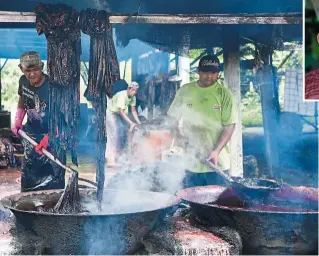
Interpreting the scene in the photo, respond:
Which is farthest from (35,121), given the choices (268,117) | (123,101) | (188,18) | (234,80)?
(268,117)

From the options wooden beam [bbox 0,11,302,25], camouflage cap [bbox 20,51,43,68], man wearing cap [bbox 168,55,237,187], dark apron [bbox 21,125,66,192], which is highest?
wooden beam [bbox 0,11,302,25]

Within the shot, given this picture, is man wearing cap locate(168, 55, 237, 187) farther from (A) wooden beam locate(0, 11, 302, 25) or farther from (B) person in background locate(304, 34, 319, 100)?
(B) person in background locate(304, 34, 319, 100)

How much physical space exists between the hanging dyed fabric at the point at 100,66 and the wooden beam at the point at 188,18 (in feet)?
0.66

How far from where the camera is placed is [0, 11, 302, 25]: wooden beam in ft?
13.9

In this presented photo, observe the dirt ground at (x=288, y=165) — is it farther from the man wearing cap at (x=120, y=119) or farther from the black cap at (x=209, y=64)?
the black cap at (x=209, y=64)

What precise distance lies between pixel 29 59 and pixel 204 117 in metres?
2.10

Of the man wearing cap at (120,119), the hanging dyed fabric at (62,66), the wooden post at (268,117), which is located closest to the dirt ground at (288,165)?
the wooden post at (268,117)

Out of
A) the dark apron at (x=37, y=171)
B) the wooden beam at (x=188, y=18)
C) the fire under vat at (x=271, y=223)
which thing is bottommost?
the fire under vat at (x=271, y=223)

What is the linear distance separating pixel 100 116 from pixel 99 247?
1.16 meters

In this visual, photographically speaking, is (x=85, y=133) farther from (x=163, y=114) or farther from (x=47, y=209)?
(x=47, y=209)

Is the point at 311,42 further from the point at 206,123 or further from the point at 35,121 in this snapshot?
the point at 35,121

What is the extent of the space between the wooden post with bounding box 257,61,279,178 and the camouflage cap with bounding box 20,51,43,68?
3.68 m

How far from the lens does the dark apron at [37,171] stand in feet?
17.1

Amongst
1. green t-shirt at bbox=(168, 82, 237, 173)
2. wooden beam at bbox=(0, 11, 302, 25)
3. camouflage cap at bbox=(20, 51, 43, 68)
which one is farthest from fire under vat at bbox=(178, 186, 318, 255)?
camouflage cap at bbox=(20, 51, 43, 68)
